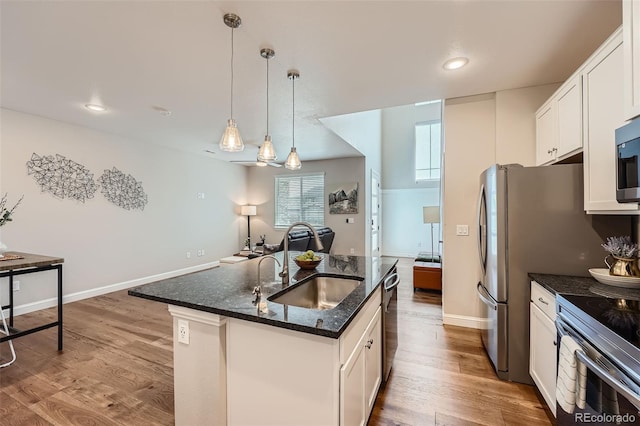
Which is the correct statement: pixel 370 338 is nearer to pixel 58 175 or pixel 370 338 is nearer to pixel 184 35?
pixel 184 35

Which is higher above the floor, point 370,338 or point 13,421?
point 370,338

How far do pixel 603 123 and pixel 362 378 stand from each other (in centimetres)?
208

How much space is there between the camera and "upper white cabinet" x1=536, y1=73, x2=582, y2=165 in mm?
1903

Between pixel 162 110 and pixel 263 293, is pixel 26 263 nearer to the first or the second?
pixel 162 110

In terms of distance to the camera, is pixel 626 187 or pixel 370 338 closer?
pixel 626 187

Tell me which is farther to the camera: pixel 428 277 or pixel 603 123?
pixel 428 277

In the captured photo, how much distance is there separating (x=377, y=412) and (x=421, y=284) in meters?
2.84

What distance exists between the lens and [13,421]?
1714 mm

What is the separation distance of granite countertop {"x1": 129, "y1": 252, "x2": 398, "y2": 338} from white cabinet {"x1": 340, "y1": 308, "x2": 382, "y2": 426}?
0.23 m

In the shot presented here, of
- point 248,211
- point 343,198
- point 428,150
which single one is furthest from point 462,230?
point 248,211

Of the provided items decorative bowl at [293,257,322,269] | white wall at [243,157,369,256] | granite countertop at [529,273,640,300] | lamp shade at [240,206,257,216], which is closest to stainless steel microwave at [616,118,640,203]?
granite countertop at [529,273,640,300]

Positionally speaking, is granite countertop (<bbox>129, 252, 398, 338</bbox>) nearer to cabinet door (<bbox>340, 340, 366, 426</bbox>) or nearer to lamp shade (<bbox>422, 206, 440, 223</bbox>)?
cabinet door (<bbox>340, 340, 366, 426</bbox>)

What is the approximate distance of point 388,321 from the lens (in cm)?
204

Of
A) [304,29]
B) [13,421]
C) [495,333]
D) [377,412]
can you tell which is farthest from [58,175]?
[495,333]
